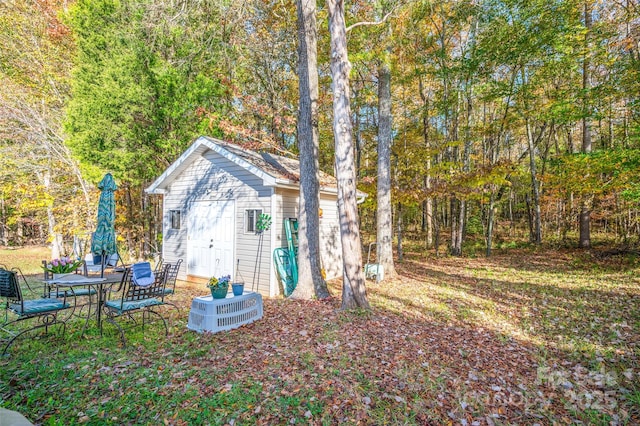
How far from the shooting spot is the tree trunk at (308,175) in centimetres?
723

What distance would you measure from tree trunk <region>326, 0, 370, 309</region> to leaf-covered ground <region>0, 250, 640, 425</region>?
525 mm

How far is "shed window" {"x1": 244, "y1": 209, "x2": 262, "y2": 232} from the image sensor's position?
8.48 m

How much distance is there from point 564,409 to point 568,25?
12.2 m

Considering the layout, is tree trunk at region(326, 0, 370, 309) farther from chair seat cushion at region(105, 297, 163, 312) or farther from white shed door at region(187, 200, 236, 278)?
white shed door at region(187, 200, 236, 278)

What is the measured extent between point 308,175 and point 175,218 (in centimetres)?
572

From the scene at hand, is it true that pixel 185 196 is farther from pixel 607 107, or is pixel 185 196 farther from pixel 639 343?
pixel 607 107

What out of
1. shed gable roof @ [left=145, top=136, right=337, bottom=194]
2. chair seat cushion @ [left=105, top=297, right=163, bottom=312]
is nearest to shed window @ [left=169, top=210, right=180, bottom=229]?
shed gable roof @ [left=145, top=136, right=337, bottom=194]

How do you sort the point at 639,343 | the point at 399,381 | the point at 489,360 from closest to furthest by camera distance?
1. the point at 399,381
2. the point at 489,360
3. the point at 639,343

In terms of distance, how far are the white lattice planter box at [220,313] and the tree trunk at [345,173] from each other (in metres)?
1.85

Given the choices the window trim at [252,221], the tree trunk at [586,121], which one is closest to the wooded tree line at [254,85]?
the tree trunk at [586,121]

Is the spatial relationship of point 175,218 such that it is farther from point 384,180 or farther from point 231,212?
point 384,180

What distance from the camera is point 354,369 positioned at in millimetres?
3770

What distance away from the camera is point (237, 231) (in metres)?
8.82

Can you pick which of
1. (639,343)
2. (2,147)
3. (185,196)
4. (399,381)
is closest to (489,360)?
(399,381)
